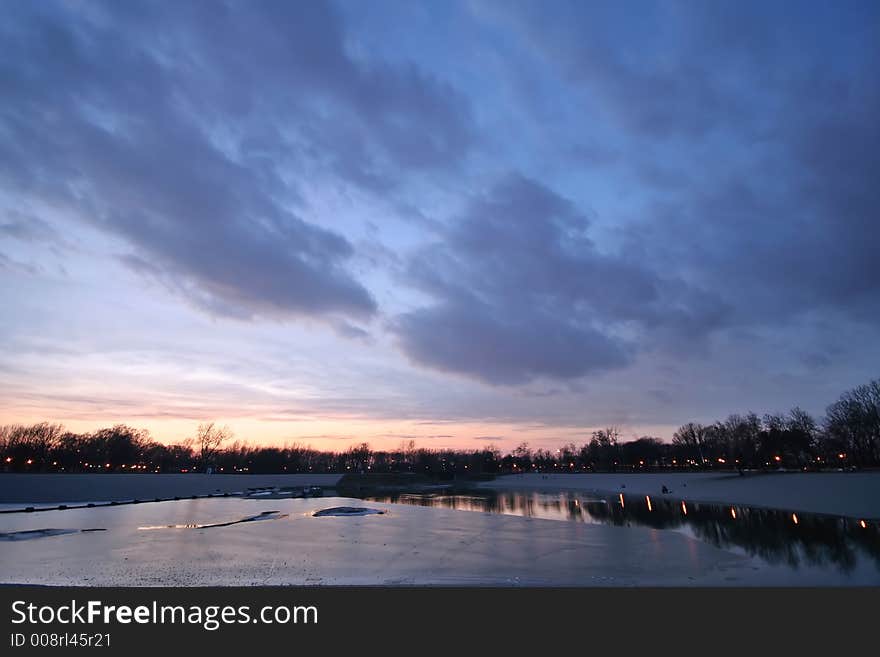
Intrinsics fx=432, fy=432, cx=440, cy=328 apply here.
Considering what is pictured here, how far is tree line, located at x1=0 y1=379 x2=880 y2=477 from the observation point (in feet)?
252

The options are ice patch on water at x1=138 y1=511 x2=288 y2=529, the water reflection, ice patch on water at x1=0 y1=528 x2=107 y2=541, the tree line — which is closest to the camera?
the water reflection

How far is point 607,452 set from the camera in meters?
141

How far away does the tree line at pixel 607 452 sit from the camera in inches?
3018

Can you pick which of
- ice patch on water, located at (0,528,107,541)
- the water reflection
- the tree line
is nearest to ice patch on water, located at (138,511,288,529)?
ice patch on water, located at (0,528,107,541)

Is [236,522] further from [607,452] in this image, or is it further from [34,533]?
[607,452]

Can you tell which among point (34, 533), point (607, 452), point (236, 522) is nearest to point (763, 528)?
point (236, 522)

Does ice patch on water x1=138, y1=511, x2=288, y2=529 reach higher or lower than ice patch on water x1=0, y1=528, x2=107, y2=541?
lower

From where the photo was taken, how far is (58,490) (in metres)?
53.7

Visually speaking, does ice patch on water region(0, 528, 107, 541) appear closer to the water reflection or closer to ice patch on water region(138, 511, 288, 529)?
ice patch on water region(138, 511, 288, 529)

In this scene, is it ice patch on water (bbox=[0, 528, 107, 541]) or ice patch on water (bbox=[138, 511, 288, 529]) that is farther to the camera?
ice patch on water (bbox=[138, 511, 288, 529])

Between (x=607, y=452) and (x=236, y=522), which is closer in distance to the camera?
(x=236, y=522)

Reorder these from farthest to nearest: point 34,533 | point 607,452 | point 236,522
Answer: point 607,452
point 236,522
point 34,533
